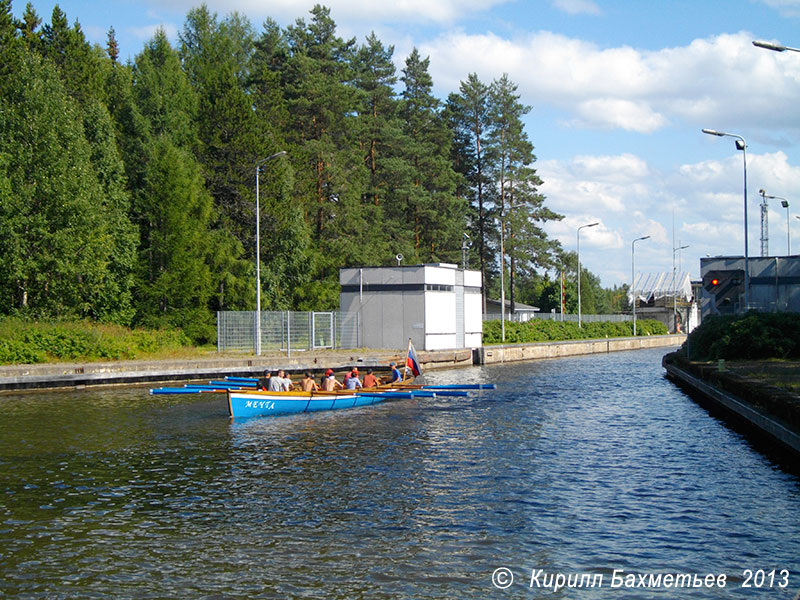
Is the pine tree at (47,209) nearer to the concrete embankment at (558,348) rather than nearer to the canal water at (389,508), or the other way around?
the canal water at (389,508)

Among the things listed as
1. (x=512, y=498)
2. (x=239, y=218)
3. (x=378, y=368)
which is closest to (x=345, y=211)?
(x=239, y=218)

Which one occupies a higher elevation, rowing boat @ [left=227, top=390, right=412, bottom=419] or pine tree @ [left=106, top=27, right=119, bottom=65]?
pine tree @ [left=106, top=27, right=119, bottom=65]

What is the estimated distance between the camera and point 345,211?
7112 cm

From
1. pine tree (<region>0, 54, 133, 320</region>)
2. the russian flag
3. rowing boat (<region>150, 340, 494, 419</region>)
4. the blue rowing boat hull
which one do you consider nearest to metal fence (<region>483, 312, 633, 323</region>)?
pine tree (<region>0, 54, 133, 320</region>)

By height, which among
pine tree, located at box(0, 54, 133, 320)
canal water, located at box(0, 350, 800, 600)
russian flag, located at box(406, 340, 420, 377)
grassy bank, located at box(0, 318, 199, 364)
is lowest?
canal water, located at box(0, 350, 800, 600)

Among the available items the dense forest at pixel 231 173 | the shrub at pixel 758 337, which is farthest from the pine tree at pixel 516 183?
the shrub at pixel 758 337

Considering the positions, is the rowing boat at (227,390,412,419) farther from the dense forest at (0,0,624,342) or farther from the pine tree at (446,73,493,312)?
the pine tree at (446,73,493,312)

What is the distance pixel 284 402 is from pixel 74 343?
1733cm

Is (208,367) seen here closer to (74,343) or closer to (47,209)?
(74,343)

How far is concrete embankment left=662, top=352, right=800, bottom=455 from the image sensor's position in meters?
20.5

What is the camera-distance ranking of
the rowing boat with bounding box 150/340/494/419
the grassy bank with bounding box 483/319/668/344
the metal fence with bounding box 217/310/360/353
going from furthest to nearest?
the grassy bank with bounding box 483/319/668/344
the metal fence with bounding box 217/310/360/353
the rowing boat with bounding box 150/340/494/419

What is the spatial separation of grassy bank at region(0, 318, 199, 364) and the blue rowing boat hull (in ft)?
53.4

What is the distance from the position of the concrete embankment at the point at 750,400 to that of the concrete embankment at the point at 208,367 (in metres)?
16.6

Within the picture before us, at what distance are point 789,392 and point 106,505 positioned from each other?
18358 mm
